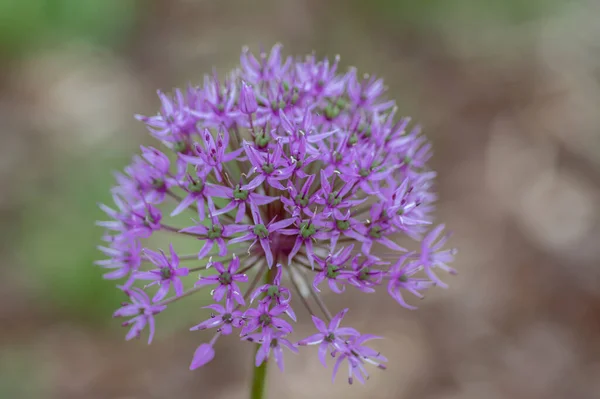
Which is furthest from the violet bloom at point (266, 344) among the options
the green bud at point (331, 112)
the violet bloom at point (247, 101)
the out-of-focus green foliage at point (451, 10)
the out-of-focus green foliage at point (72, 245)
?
the out-of-focus green foliage at point (451, 10)

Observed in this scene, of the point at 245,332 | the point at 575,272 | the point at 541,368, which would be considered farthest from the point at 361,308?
the point at 245,332

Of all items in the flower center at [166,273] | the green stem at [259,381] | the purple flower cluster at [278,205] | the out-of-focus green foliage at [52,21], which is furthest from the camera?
the out-of-focus green foliage at [52,21]

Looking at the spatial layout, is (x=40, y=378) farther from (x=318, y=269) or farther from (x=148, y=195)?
(x=318, y=269)

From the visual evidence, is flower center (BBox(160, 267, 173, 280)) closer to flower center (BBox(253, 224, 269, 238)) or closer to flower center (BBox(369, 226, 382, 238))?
flower center (BBox(253, 224, 269, 238))

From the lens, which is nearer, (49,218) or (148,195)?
(148,195)

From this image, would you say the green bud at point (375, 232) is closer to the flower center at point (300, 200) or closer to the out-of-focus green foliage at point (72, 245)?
the flower center at point (300, 200)

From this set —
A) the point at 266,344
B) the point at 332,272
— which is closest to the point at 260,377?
the point at 266,344

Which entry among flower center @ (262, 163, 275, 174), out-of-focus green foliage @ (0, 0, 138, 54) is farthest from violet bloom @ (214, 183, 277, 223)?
out-of-focus green foliage @ (0, 0, 138, 54)
